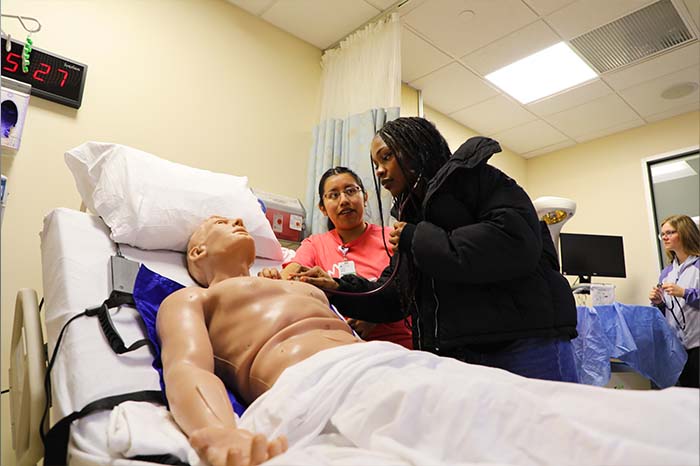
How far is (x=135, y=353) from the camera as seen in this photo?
109 centimetres

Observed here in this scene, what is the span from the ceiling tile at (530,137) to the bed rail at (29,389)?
4.04 metres

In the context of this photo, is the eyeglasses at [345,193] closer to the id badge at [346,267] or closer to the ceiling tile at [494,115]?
the id badge at [346,267]

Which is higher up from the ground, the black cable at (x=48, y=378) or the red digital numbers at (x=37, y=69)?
the red digital numbers at (x=37, y=69)

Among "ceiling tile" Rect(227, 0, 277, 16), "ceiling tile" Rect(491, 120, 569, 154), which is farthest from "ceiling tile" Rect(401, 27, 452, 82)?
"ceiling tile" Rect(491, 120, 569, 154)

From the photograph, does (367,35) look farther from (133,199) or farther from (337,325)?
(337,325)

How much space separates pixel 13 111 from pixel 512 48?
282 centimetres

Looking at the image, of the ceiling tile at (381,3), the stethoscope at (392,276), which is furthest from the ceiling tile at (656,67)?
the stethoscope at (392,276)

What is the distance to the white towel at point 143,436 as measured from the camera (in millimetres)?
758

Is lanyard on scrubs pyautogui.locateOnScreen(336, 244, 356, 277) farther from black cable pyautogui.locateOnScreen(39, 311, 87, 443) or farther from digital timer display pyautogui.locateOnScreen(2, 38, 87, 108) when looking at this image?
digital timer display pyautogui.locateOnScreen(2, 38, 87, 108)

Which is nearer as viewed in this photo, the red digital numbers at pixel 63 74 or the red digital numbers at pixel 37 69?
the red digital numbers at pixel 37 69

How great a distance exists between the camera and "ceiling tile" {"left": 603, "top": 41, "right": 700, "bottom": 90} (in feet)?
10.4

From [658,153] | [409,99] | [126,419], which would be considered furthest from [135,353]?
[658,153]

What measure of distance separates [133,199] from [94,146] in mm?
293

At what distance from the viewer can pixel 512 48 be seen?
310 cm
